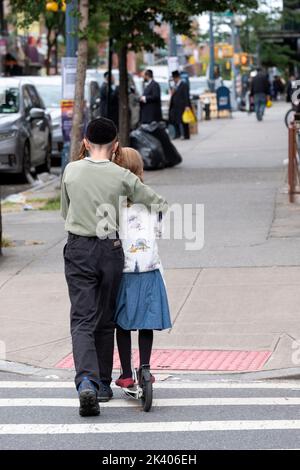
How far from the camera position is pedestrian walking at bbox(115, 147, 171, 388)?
7430mm

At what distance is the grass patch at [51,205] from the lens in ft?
57.9

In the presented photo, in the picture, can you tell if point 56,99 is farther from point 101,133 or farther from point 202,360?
point 101,133

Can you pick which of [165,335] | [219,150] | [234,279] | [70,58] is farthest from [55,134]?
[165,335]

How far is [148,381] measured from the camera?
739 centimetres

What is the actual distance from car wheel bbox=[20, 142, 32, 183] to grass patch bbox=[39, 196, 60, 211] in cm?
348

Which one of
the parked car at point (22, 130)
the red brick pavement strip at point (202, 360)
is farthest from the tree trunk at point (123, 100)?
the red brick pavement strip at point (202, 360)

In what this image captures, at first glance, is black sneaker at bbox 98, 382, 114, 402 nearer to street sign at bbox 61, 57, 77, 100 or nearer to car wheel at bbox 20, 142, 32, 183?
street sign at bbox 61, 57, 77, 100

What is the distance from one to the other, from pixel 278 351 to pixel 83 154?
2331 mm

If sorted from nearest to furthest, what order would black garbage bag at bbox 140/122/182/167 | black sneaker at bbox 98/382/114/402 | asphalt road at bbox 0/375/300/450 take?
asphalt road at bbox 0/375/300/450 → black sneaker at bbox 98/382/114/402 → black garbage bag at bbox 140/122/182/167

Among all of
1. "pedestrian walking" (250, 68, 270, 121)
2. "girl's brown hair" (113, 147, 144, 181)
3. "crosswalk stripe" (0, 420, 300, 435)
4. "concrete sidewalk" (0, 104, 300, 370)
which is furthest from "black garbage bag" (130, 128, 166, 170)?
"pedestrian walking" (250, 68, 270, 121)

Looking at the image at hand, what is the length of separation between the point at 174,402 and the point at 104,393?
438 mm

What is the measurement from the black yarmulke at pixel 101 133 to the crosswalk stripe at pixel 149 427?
1.68 m

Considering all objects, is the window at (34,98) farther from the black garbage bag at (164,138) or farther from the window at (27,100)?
the black garbage bag at (164,138)

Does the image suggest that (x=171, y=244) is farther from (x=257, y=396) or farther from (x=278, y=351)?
(x=257, y=396)
